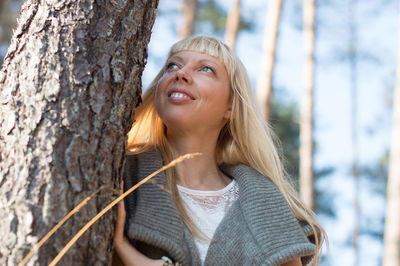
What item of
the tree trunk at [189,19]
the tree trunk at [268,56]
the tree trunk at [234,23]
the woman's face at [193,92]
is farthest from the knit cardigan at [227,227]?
the tree trunk at [234,23]

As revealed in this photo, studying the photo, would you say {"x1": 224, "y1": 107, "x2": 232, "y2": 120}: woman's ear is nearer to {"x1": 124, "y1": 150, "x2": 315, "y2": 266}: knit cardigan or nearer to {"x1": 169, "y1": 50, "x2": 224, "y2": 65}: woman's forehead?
{"x1": 169, "y1": 50, "x2": 224, "y2": 65}: woman's forehead

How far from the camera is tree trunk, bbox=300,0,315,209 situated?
7.67 metres

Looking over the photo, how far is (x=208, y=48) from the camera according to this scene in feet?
8.15

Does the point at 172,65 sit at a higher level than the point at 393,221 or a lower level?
higher

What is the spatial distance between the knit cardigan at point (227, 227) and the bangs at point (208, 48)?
577 millimetres

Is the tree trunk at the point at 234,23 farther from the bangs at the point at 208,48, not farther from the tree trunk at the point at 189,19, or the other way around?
the bangs at the point at 208,48

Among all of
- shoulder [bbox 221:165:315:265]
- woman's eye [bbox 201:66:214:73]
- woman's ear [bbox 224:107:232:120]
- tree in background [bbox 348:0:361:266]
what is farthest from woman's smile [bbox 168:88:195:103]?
tree in background [bbox 348:0:361:266]

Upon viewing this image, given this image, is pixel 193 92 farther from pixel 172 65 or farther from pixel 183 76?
pixel 172 65

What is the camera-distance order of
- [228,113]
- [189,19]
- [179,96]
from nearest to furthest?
[179,96] → [228,113] → [189,19]

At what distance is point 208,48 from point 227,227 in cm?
93

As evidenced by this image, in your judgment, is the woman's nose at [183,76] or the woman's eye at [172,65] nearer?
the woman's nose at [183,76]

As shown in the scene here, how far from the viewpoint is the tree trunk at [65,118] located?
1.34 metres

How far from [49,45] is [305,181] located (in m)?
6.70

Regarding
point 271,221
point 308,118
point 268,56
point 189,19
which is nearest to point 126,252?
point 271,221
